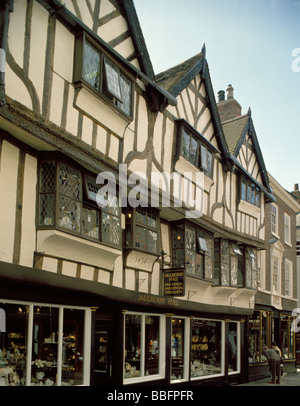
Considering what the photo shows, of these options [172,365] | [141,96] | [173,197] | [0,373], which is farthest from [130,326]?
[141,96]

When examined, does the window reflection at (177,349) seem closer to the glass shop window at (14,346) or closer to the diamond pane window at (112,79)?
the glass shop window at (14,346)

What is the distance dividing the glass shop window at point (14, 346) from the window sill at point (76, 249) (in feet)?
3.54

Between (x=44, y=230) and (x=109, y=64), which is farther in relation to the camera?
(x=109, y=64)

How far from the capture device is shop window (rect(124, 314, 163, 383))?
1072cm

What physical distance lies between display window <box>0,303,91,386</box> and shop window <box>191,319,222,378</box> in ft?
16.4

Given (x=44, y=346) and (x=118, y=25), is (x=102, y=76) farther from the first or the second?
(x=44, y=346)

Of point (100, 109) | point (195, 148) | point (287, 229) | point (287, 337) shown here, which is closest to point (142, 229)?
point (100, 109)

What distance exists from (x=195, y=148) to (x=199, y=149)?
0.59ft

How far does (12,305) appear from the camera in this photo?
7.76 m

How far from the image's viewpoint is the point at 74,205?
852cm

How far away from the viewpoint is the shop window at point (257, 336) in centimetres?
1723

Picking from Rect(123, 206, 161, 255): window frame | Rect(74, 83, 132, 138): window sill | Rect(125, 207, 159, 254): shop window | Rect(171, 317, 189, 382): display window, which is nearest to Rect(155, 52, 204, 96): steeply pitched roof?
Rect(74, 83, 132, 138): window sill
